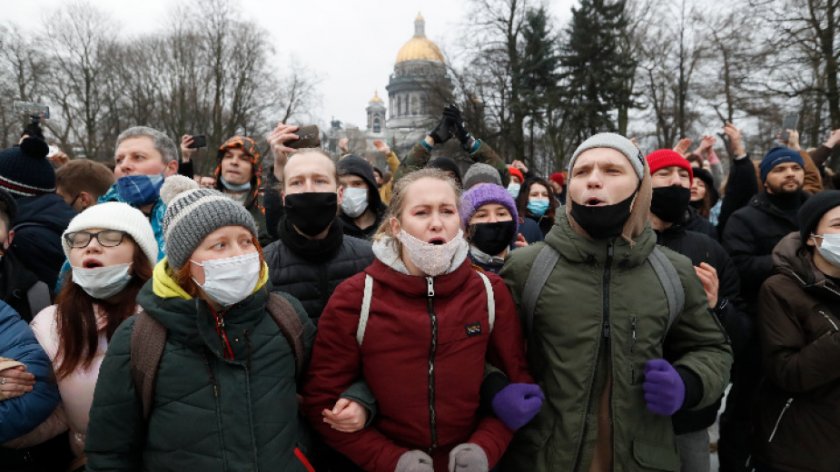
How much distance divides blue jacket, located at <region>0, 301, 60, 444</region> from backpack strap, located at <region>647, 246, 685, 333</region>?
265 cm

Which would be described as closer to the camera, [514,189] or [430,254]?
[430,254]

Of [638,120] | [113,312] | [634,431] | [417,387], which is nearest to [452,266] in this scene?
[417,387]

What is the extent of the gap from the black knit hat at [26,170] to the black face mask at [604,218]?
11.0ft

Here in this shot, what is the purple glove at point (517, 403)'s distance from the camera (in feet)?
6.37

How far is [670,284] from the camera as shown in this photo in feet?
7.03

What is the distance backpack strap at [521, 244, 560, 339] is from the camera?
2.20 m

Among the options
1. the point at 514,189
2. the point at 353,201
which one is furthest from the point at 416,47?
the point at 353,201

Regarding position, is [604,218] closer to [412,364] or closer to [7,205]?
[412,364]

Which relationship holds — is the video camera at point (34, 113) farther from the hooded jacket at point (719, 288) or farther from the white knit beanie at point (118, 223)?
the hooded jacket at point (719, 288)

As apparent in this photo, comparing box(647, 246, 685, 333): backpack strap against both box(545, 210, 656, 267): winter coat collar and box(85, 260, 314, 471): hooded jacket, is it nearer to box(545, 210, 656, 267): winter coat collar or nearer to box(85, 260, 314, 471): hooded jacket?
box(545, 210, 656, 267): winter coat collar

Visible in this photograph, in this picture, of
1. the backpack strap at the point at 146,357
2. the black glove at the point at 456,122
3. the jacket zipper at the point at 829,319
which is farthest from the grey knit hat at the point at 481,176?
the backpack strap at the point at 146,357

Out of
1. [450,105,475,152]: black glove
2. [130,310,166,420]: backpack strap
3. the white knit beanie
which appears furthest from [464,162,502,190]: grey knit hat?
[130,310,166,420]: backpack strap

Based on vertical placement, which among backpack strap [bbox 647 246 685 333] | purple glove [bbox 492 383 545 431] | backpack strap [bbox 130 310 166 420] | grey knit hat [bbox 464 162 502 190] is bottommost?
purple glove [bbox 492 383 545 431]

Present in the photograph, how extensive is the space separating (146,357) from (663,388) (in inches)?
78.9
